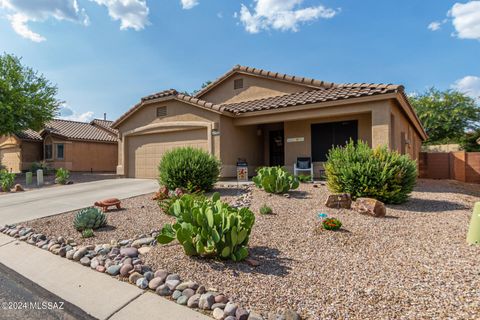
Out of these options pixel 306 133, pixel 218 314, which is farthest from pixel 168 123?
pixel 218 314

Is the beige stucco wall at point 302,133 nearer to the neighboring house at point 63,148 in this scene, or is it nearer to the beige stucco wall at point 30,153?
the neighboring house at point 63,148

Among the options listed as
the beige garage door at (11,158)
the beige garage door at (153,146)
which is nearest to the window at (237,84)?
the beige garage door at (153,146)

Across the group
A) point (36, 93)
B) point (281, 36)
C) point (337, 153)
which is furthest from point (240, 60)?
point (36, 93)

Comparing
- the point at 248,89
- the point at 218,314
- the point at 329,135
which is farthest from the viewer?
the point at 248,89

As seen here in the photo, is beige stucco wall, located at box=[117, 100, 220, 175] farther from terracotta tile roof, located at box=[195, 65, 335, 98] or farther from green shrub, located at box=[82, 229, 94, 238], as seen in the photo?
green shrub, located at box=[82, 229, 94, 238]

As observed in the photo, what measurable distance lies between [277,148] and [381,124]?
568 cm

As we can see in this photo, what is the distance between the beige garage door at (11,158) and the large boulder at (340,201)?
26.7 meters

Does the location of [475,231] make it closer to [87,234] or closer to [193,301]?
[193,301]

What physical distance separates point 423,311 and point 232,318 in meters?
1.81

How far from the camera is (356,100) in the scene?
32.3 feet

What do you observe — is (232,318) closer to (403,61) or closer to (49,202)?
(49,202)

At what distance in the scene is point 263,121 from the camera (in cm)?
1194

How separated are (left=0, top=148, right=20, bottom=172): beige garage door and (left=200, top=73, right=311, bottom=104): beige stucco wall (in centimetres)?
1821

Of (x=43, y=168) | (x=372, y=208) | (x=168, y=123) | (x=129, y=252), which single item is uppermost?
(x=168, y=123)
